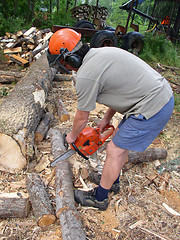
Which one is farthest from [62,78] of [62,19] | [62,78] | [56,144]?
[62,19]

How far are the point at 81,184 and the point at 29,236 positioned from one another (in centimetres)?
89

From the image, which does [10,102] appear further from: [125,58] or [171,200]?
[171,200]

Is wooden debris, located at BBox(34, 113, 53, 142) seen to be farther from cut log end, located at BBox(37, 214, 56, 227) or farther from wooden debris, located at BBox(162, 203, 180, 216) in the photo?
wooden debris, located at BBox(162, 203, 180, 216)

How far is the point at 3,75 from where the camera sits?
5262 millimetres

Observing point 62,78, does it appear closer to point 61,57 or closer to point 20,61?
point 20,61

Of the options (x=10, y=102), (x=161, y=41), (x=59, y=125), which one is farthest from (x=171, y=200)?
(x=161, y=41)

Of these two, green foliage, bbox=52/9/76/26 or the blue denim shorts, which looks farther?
green foliage, bbox=52/9/76/26

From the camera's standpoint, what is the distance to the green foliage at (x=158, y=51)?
26.7 feet

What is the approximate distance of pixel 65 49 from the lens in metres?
1.87

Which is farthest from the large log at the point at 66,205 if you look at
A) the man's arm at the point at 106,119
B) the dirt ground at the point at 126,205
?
the man's arm at the point at 106,119

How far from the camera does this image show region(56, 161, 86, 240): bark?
182 centimetres

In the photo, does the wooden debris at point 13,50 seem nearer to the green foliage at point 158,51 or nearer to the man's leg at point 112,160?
the green foliage at point 158,51

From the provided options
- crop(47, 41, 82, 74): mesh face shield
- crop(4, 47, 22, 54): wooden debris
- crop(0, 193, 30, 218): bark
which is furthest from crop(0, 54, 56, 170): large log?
crop(4, 47, 22, 54): wooden debris

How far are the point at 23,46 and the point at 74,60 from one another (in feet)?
21.7
